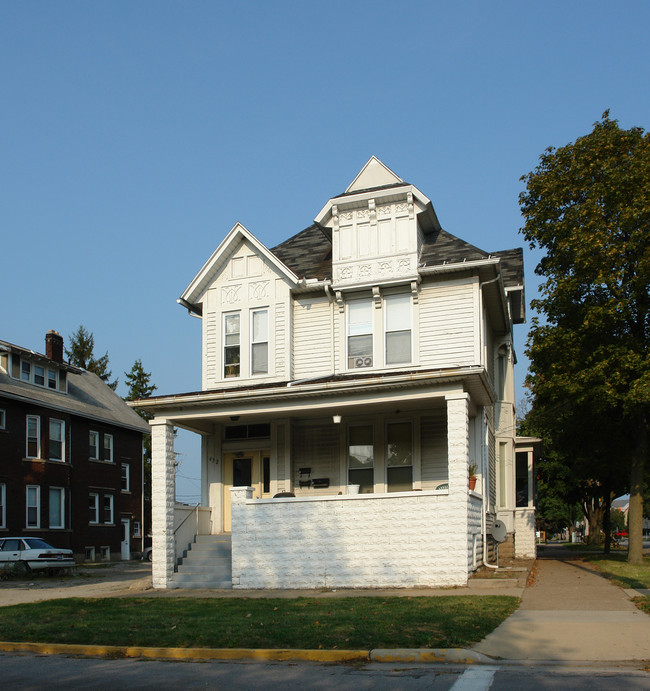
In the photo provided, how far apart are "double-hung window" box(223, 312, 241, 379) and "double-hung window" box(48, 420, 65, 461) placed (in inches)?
669

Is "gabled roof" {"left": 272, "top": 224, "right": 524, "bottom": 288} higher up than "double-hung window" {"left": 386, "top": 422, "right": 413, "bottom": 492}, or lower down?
higher up

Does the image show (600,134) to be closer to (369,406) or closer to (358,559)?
(369,406)

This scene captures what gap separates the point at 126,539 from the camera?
134ft

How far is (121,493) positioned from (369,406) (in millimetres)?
25551

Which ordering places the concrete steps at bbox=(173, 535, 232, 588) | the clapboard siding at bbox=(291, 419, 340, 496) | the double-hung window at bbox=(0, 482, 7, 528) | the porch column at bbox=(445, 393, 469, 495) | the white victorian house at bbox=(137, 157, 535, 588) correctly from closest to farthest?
the porch column at bbox=(445, 393, 469, 495) < the white victorian house at bbox=(137, 157, 535, 588) < the concrete steps at bbox=(173, 535, 232, 588) < the clapboard siding at bbox=(291, 419, 340, 496) < the double-hung window at bbox=(0, 482, 7, 528)

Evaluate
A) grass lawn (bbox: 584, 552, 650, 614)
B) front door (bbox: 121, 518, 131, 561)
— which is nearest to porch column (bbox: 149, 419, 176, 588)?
grass lawn (bbox: 584, 552, 650, 614)

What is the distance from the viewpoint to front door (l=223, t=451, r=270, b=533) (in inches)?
822

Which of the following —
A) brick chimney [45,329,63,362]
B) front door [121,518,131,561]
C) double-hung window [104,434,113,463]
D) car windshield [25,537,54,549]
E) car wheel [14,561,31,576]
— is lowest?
front door [121,518,131,561]

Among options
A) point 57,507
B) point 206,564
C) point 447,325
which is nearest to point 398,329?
point 447,325

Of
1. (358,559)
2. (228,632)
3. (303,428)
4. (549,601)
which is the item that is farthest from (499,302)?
(228,632)

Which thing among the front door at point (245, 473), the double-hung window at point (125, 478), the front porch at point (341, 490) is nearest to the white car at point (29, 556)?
the front porch at point (341, 490)

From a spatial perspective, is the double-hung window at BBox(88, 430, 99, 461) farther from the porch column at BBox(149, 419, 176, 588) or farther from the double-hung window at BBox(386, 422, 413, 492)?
the double-hung window at BBox(386, 422, 413, 492)

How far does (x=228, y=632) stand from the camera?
33.8 feet

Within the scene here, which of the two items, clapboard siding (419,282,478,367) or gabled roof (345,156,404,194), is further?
gabled roof (345,156,404,194)
